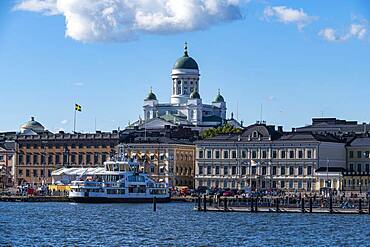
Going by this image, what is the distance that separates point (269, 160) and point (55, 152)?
42369mm

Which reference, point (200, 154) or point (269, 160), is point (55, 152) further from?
point (269, 160)

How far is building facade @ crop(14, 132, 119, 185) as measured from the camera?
190125 mm

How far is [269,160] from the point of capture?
6511 inches

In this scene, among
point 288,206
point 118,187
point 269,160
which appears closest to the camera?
point 288,206

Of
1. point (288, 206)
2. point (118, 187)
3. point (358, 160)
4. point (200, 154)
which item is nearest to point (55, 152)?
point (200, 154)

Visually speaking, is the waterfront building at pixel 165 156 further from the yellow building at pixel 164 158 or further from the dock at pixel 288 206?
the dock at pixel 288 206

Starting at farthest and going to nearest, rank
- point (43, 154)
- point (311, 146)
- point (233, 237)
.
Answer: point (43, 154)
point (311, 146)
point (233, 237)

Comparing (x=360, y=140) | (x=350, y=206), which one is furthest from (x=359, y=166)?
(x=350, y=206)

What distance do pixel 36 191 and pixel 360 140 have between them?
4310cm

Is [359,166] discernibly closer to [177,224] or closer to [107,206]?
[107,206]

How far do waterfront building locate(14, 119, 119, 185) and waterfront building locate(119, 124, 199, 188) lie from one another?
588cm

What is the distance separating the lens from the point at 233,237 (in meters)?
83.4

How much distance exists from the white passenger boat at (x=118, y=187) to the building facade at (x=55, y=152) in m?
37.7

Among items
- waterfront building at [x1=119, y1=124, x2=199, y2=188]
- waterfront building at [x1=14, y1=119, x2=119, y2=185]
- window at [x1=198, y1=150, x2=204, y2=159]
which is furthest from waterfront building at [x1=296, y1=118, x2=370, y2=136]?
waterfront building at [x1=14, y1=119, x2=119, y2=185]
